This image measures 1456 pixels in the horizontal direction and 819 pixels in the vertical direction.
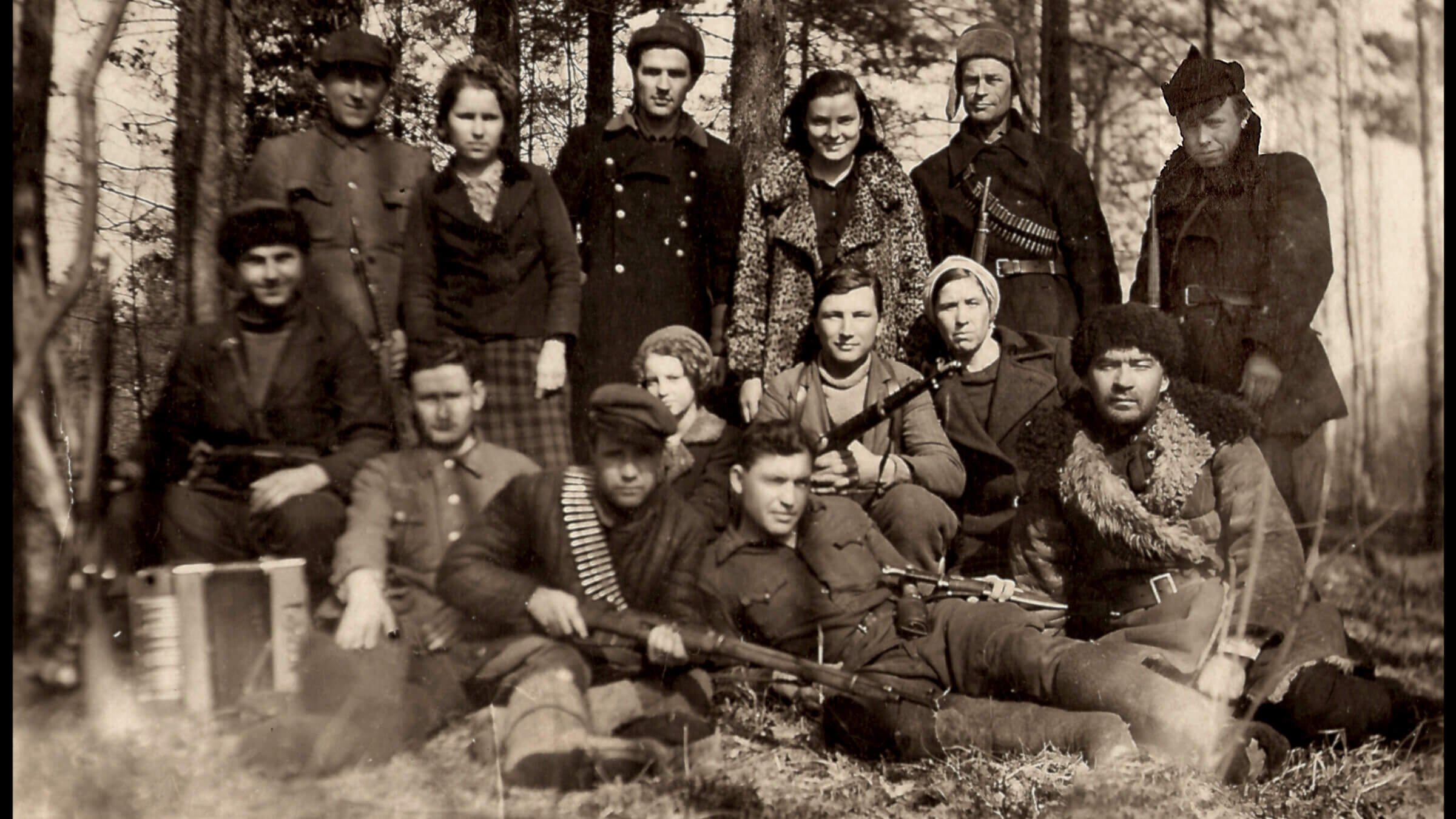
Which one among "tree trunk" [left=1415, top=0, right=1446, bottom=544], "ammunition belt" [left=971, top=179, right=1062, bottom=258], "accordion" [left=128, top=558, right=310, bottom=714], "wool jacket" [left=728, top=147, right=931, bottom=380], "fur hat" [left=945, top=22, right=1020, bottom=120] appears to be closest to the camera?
"accordion" [left=128, top=558, right=310, bottom=714]

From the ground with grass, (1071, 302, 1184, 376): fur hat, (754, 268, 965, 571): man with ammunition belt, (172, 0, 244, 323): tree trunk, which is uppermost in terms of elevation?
(172, 0, 244, 323): tree trunk

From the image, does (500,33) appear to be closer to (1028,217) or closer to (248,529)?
(248,529)

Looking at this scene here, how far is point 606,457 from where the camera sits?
4840 mm

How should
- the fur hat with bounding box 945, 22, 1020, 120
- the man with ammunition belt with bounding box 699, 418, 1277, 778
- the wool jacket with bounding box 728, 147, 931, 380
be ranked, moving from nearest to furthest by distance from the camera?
the man with ammunition belt with bounding box 699, 418, 1277, 778 < the wool jacket with bounding box 728, 147, 931, 380 < the fur hat with bounding box 945, 22, 1020, 120

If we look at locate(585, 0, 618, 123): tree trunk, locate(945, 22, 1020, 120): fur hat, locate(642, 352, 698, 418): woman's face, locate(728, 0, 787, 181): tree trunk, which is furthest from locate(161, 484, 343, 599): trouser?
locate(945, 22, 1020, 120): fur hat

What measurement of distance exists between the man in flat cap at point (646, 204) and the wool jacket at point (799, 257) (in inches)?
4.3

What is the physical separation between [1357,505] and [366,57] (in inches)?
150

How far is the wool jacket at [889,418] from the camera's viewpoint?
16.4 feet

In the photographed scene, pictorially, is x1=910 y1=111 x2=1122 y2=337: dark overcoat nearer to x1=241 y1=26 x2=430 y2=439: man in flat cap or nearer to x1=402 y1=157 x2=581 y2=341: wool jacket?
x1=402 y1=157 x2=581 y2=341: wool jacket

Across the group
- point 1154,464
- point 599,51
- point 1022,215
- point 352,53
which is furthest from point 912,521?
point 352,53

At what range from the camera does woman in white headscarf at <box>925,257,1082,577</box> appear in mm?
5121

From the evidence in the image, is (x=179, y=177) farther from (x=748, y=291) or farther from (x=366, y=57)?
(x=748, y=291)

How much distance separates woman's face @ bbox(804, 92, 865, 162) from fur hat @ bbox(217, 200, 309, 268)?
1691mm

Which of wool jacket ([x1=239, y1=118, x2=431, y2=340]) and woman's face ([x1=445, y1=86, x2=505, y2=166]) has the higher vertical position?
woman's face ([x1=445, y1=86, x2=505, y2=166])
